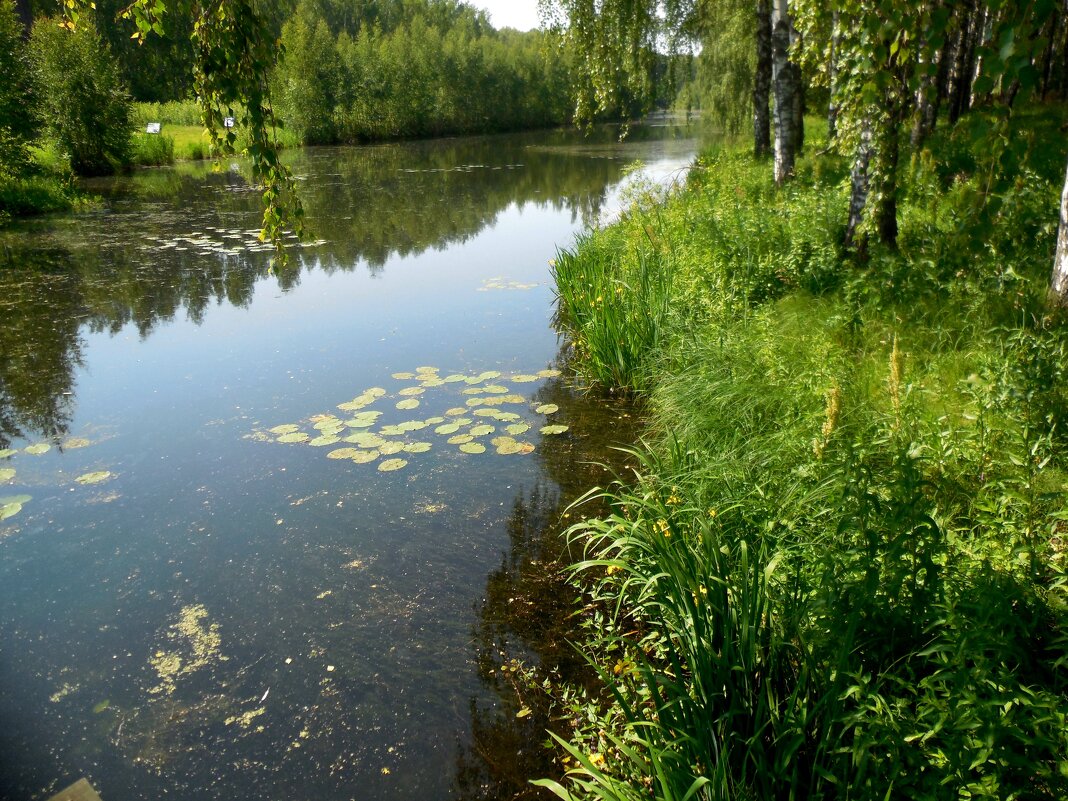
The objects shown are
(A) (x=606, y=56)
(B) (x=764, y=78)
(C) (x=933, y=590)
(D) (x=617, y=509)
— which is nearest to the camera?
(C) (x=933, y=590)

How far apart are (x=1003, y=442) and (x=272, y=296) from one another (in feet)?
28.5

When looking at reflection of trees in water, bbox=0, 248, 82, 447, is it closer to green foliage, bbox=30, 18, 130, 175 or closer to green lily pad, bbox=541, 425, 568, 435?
green lily pad, bbox=541, 425, 568, 435

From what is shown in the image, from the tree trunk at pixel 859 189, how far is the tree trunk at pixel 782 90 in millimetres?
3079

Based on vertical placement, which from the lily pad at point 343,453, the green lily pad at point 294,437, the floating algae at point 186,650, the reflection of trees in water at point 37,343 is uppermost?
the reflection of trees in water at point 37,343

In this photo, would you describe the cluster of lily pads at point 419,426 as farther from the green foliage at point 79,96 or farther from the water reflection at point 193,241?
the green foliage at point 79,96

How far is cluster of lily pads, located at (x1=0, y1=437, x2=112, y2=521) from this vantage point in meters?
4.63

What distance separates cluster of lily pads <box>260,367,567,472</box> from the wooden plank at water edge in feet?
8.31

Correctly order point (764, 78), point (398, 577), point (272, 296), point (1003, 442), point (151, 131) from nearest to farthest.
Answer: point (1003, 442)
point (398, 577)
point (272, 296)
point (764, 78)
point (151, 131)

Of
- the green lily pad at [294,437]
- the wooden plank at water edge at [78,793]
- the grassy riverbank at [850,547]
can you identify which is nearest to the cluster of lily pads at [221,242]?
the green lily pad at [294,437]

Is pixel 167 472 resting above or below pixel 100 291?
below

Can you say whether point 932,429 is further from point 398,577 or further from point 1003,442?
point 398,577

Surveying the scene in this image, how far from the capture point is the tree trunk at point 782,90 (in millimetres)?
7930

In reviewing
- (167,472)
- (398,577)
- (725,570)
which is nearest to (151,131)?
(167,472)

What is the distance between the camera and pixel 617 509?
4285 millimetres
